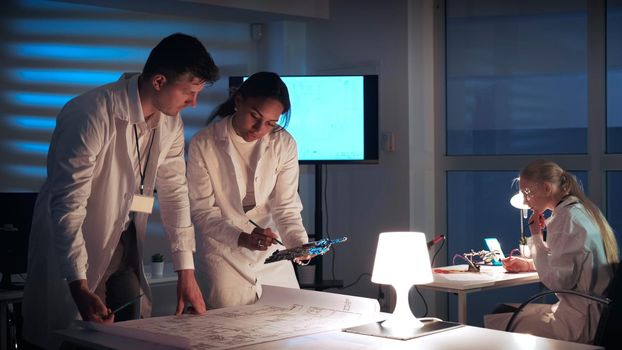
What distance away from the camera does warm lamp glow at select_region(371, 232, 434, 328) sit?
264 centimetres

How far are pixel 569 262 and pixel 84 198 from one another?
7.28 feet

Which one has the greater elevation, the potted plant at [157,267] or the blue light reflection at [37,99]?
the blue light reflection at [37,99]

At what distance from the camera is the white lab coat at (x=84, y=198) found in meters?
2.49

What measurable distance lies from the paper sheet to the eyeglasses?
161cm

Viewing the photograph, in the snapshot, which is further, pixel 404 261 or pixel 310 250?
pixel 310 250

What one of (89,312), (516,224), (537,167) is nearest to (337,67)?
(516,224)

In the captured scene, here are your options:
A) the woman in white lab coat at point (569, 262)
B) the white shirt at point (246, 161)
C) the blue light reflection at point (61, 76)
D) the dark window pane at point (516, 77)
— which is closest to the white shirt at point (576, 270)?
the woman in white lab coat at point (569, 262)

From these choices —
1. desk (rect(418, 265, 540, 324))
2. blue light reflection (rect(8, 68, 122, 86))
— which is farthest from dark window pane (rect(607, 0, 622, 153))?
blue light reflection (rect(8, 68, 122, 86))

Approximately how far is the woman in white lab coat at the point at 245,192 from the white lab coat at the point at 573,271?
1227 mm

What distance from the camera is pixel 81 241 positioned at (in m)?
2.48

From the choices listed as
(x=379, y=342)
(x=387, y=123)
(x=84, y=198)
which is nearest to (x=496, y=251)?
(x=387, y=123)

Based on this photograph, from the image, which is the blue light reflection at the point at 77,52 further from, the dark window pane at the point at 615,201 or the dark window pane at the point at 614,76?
the dark window pane at the point at 615,201

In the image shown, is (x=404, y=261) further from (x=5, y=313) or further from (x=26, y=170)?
(x=26, y=170)

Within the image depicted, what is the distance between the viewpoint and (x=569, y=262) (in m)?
3.66
